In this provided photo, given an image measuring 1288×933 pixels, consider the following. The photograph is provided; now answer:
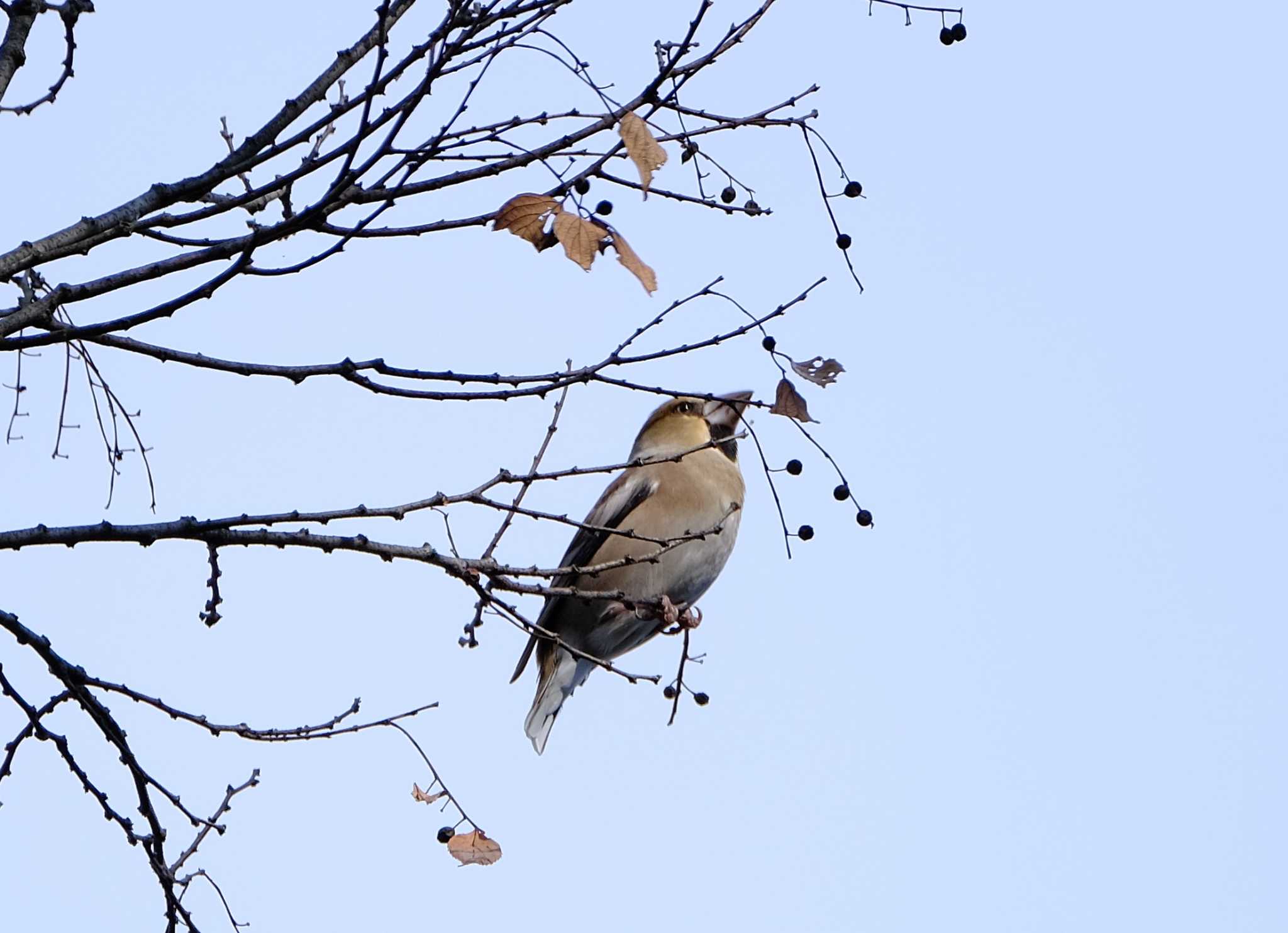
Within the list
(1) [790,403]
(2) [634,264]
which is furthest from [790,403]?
(2) [634,264]

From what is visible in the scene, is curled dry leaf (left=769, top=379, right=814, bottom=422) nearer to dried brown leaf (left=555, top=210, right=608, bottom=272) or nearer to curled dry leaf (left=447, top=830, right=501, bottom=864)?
dried brown leaf (left=555, top=210, right=608, bottom=272)

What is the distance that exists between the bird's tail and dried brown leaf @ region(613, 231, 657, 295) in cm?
366

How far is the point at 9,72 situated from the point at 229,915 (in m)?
2.20

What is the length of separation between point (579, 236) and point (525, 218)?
5.1 inches

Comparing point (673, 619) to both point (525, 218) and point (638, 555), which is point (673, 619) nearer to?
point (638, 555)

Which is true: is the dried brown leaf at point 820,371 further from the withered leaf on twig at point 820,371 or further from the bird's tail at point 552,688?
the bird's tail at point 552,688

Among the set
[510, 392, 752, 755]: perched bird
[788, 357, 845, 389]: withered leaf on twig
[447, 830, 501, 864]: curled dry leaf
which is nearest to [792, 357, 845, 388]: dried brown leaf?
[788, 357, 845, 389]: withered leaf on twig

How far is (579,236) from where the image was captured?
2975mm

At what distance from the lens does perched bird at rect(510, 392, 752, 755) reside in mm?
6195

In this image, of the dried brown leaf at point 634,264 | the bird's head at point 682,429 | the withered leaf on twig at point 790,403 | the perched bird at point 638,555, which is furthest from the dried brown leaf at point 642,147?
the bird's head at point 682,429

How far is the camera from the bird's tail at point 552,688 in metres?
6.42

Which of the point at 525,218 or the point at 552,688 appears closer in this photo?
the point at 525,218

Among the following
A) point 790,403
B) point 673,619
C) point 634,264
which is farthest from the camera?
point 673,619

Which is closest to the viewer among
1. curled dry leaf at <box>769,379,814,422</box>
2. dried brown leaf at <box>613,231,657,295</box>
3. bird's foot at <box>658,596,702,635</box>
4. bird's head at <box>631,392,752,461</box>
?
dried brown leaf at <box>613,231,657,295</box>
